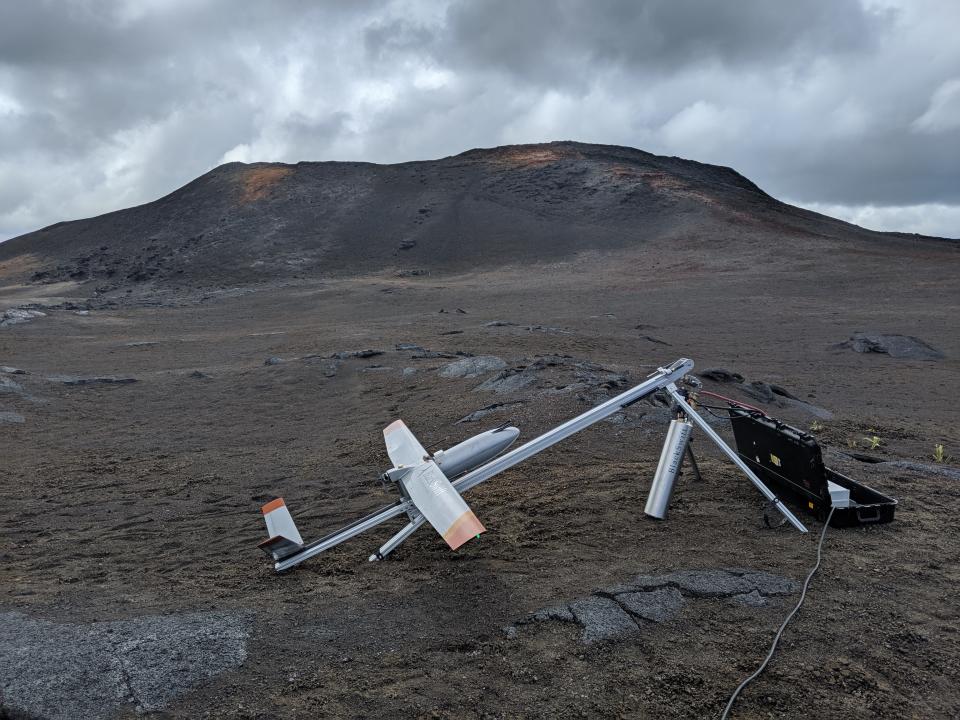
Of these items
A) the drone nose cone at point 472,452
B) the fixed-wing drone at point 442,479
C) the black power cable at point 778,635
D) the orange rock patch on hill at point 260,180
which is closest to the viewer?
the black power cable at point 778,635

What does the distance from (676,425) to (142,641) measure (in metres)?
4.49

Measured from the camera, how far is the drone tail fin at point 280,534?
5309 millimetres

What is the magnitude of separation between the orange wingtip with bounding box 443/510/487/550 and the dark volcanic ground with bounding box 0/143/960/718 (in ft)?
2.03

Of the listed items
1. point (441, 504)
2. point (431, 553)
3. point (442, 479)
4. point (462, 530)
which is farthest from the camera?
point (431, 553)

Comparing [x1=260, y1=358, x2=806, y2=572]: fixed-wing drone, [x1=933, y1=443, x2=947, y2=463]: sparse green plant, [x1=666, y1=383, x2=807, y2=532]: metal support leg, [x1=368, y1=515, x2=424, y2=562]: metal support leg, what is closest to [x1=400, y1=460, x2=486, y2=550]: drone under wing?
[x1=260, y1=358, x2=806, y2=572]: fixed-wing drone

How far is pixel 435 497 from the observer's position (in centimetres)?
502

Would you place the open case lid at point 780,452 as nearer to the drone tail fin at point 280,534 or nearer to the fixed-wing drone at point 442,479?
the fixed-wing drone at point 442,479

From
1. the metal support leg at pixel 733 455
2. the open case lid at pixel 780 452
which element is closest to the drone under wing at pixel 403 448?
the metal support leg at pixel 733 455

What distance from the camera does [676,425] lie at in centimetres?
607

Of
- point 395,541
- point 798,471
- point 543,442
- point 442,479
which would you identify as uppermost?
point 543,442

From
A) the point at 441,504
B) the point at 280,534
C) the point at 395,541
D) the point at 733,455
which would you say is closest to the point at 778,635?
the point at 733,455

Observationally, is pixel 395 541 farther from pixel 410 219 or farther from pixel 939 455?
pixel 410 219

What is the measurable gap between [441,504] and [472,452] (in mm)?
904

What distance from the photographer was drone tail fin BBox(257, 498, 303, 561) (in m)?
5.31
